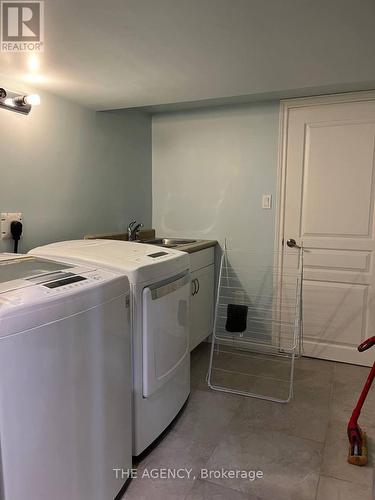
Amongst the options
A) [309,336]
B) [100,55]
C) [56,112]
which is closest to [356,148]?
[309,336]

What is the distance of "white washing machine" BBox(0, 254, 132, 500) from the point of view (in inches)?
37.0

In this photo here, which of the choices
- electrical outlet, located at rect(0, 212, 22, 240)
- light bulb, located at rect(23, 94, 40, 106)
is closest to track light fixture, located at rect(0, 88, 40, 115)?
light bulb, located at rect(23, 94, 40, 106)

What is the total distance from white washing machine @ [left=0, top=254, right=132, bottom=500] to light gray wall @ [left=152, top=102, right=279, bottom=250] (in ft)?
5.58

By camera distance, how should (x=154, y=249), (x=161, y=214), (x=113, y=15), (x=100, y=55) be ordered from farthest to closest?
(x=161, y=214) → (x=154, y=249) → (x=100, y=55) → (x=113, y=15)

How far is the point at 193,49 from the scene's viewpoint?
1.55 m

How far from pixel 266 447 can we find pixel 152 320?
0.87 meters

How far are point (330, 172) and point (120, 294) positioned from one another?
1944mm

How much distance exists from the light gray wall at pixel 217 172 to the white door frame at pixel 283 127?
0.04m

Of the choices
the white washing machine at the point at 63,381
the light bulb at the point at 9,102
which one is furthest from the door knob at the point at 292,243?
the light bulb at the point at 9,102

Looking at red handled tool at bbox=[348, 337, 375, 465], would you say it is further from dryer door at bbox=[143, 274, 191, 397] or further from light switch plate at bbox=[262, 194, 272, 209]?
light switch plate at bbox=[262, 194, 272, 209]

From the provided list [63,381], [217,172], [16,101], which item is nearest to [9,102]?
[16,101]

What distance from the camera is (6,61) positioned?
164 centimetres

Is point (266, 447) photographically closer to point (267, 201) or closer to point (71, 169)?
point (267, 201)

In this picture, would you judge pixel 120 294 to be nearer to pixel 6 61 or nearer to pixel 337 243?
pixel 6 61
